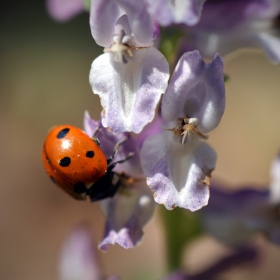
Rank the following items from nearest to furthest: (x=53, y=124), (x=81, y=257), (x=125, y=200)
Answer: (x=125, y=200) < (x=81, y=257) < (x=53, y=124)

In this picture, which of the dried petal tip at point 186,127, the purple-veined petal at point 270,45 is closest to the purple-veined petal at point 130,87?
the dried petal tip at point 186,127

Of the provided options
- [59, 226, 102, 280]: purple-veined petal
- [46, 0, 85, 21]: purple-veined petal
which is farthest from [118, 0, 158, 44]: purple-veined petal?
[59, 226, 102, 280]: purple-veined petal

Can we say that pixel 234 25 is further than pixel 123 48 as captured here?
Yes

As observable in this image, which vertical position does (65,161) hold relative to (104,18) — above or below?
below

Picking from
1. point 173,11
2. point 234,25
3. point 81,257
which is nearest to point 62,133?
point 173,11

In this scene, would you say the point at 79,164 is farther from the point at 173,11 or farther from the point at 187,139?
the point at 173,11

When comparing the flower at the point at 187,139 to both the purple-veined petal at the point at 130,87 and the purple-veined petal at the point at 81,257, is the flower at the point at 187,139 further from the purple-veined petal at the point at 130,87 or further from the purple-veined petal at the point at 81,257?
the purple-veined petal at the point at 81,257
